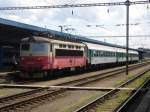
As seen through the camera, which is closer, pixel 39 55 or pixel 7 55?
pixel 39 55

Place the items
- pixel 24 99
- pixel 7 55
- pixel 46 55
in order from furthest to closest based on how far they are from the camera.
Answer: pixel 7 55
pixel 46 55
pixel 24 99

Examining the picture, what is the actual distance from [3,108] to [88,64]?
27933mm

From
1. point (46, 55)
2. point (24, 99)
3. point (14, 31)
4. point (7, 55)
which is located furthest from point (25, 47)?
point (7, 55)

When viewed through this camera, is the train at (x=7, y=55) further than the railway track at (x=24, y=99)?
Yes


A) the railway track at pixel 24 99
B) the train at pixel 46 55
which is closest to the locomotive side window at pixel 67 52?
the train at pixel 46 55

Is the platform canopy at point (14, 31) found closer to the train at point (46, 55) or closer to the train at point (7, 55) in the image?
the train at point (7, 55)

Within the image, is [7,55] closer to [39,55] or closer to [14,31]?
[14,31]

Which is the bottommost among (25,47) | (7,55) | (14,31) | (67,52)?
(7,55)

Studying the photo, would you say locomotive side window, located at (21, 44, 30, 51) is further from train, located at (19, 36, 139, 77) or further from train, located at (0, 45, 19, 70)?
train, located at (0, 45, 19, 70)

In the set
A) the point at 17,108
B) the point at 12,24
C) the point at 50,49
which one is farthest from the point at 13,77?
the point at 17,108

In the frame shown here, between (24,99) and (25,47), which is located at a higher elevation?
(25,47)

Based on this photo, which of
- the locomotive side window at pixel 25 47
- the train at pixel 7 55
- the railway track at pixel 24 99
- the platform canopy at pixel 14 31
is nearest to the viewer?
the railway track at pixel 24 99

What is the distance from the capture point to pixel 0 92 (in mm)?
21781

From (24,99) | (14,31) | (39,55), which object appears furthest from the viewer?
(14,31)
